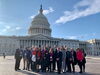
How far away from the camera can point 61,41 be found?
103188mm

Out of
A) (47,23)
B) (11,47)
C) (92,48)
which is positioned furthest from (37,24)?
(92,48)

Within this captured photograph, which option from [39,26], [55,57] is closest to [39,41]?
[39,26]

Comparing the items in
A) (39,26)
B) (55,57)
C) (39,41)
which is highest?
(39,26)

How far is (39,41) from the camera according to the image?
96.1m

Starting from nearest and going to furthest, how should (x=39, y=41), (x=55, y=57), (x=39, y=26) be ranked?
(x=55, y=57)
(x=39, y=41)
(x=39, y=26)

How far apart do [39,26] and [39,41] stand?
13.9 meters

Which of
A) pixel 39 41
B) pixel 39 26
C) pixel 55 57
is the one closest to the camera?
pixel 55 57

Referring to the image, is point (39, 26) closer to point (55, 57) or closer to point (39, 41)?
point (39, 41)

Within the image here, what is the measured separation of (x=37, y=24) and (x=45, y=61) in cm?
9424

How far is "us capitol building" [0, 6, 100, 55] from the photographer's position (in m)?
91.1

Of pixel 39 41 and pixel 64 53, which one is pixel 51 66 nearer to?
pixel 64 53

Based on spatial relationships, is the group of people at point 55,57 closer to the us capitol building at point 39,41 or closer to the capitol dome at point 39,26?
the us capitol building at point 39,41

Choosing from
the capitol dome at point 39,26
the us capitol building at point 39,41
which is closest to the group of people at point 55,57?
the us capitol building at point 39,41

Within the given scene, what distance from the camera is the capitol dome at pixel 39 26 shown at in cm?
10550
